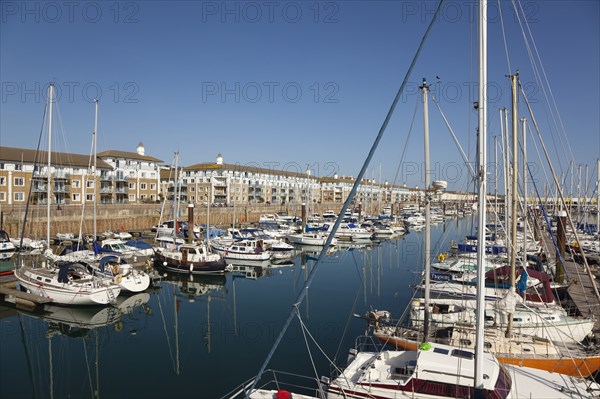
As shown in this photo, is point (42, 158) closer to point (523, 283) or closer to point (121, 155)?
point (121, 155)

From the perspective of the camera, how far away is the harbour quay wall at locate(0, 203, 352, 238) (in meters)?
50.0

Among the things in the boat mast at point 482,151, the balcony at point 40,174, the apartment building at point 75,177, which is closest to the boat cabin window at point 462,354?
the boat mast at point 482,151

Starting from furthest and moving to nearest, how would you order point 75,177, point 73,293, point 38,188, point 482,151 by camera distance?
point 75,177 < point 38,188 < point 73,293 < point 482,151

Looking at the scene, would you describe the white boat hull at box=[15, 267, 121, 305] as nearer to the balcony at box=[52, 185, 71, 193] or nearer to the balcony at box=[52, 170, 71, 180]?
the balcony at box=[52, 185, 71, 193]

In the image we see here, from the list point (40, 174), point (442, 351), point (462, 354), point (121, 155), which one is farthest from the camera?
point (121, 155)

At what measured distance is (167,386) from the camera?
15.2 metres

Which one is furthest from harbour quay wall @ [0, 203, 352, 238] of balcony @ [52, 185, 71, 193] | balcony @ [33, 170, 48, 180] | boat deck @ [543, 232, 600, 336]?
boat deck @ [543, 232, 600, 336]

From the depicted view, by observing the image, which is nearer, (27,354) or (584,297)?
(27,354)

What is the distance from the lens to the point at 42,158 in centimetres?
6512

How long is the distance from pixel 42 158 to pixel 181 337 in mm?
58571

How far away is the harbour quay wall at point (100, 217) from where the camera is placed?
49969 mm

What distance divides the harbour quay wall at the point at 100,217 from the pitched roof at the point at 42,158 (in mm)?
10173

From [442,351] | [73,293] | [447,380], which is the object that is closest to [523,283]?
[442,351]

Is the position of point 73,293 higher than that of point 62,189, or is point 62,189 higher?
point 62,189
